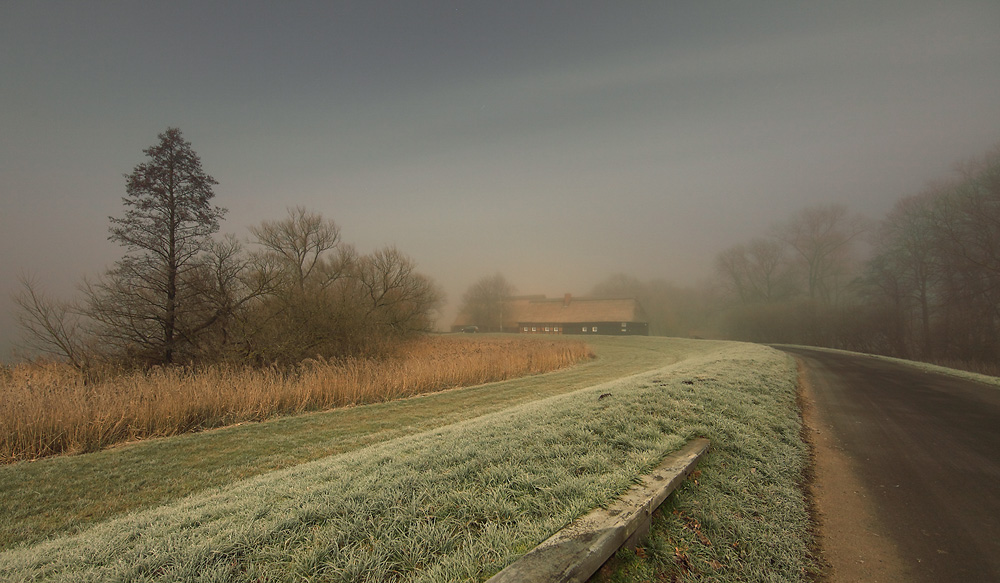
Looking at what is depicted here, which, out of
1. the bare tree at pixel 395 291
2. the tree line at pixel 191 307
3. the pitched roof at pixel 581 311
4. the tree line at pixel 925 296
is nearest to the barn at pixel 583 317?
the pitched roof at pixel 581 311

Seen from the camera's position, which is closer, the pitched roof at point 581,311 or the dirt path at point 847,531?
the dirt path at point 847,531

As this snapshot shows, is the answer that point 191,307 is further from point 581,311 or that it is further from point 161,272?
point 581,311

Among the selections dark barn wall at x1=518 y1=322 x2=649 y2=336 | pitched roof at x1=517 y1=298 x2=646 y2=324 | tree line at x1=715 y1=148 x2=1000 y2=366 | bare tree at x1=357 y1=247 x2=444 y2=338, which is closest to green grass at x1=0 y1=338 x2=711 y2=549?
bare tree at x1=357 y1=247 x2=444 y2=338

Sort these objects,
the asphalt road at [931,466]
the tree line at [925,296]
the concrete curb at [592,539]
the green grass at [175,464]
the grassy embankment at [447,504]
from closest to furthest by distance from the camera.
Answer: the concrete curb at [592,539]
the grassy embankment at [447,504]
the asphalt road at [931,466]
the green grass at [175,464]
the tree line at [925,296]

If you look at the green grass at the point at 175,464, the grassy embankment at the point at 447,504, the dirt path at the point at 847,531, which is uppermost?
the grassy embankment at the point at 447,504

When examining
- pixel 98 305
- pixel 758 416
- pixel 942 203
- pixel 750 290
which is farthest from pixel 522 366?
pixel 750 290

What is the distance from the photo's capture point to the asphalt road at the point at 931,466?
306 centimetres

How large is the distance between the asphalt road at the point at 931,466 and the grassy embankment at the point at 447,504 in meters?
0.78

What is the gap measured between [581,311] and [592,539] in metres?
65.0

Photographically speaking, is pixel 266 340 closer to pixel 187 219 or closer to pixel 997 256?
pixel 187 219

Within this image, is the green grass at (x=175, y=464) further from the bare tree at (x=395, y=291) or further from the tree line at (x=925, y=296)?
the tree line at (x=925, y=296)

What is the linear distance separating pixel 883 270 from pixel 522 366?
37.2 metres

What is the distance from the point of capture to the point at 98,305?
43.6ft

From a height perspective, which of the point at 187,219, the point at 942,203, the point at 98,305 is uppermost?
the point at 942,203
